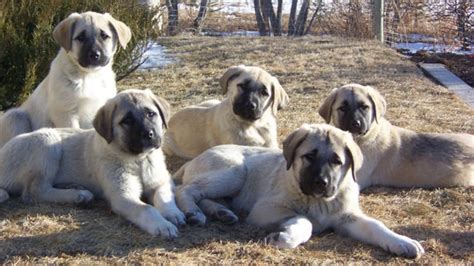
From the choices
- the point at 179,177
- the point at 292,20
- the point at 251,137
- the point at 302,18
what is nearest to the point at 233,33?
the point at 292,20

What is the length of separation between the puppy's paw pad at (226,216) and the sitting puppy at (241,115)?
5.49 ft

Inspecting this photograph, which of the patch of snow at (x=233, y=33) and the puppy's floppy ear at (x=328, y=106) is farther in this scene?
the patch of snow at (x=233, y=33)

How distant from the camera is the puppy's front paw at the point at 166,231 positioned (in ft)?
15.5

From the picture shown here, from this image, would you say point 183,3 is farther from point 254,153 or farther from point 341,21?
point 254,153

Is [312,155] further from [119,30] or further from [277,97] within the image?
[119,30]

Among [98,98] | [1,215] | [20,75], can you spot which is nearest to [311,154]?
[1,215]

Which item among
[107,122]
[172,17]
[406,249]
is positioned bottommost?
[406,249]

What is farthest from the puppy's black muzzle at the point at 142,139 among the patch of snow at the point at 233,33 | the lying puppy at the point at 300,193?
the patch of snow at the point at 233,33

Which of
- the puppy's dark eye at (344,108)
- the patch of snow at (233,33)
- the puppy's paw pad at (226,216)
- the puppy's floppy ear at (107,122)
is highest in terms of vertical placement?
the puppy's floppy ear at (107,122)

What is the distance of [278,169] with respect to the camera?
534 cm

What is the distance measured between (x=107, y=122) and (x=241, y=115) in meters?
1.84

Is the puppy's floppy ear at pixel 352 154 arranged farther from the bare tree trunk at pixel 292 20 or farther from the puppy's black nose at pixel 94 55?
the bare tree trunk at pixel 292 20

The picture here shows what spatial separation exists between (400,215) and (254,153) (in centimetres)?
125

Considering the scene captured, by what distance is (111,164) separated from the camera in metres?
5.30
